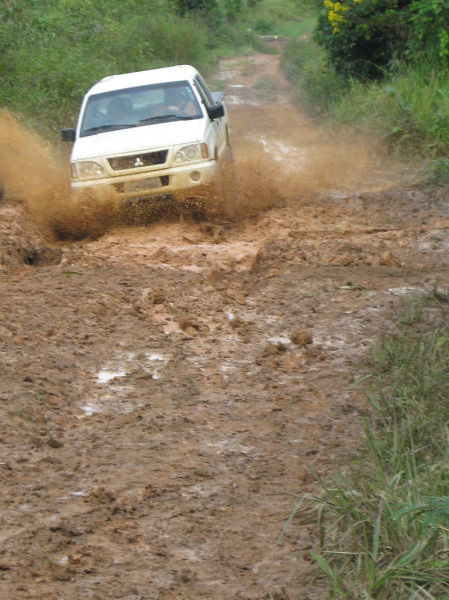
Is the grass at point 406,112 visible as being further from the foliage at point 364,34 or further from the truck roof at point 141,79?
the truck roof at point 141,79

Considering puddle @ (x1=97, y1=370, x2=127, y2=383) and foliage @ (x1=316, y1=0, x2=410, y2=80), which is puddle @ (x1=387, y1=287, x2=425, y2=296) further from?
foliage @ (x1=316, y1=0, x2=410, y2=80)

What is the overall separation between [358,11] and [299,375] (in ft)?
42.1

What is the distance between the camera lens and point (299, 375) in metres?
5.40

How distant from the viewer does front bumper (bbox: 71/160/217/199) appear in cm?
928

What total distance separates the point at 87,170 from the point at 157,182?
773 mm

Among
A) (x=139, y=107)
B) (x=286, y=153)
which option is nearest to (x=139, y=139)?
(x=139, y=107)

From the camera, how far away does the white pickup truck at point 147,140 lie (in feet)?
30.5

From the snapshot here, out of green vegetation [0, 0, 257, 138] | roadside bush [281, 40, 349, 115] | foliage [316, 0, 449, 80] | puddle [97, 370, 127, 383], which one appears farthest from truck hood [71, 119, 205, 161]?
roadside bush [281, 40, 349, 115]

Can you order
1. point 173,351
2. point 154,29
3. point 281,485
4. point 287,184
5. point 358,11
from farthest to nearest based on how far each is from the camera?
point 154,29 → point 358,11 → point 287,184 → point 173,351 → point 281,485

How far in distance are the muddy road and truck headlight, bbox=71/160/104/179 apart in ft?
1.45

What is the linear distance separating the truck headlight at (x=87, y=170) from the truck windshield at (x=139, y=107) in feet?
2.04

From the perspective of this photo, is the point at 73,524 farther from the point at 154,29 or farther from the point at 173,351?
the point at 154,29

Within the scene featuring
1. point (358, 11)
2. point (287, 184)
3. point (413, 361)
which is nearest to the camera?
point (413, 361)

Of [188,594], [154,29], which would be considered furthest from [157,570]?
[154,29]
